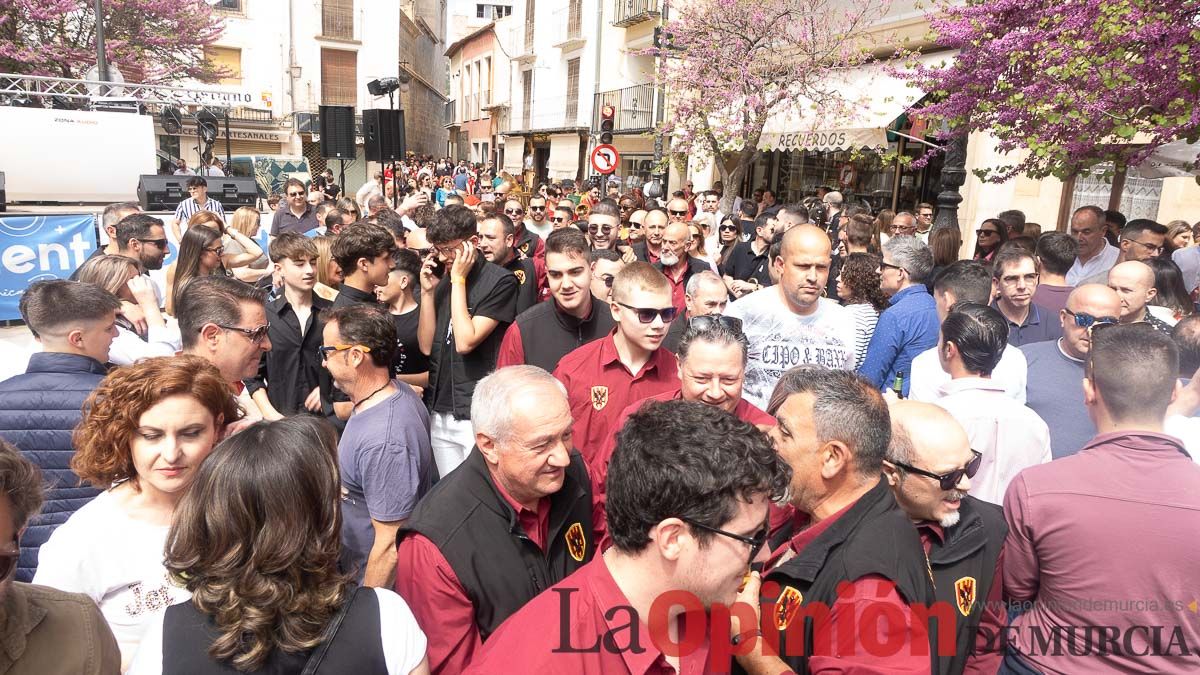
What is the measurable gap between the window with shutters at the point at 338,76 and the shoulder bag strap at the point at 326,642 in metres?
Answer: 35.5

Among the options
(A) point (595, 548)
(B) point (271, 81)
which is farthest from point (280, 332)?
(B) point (271, 81)

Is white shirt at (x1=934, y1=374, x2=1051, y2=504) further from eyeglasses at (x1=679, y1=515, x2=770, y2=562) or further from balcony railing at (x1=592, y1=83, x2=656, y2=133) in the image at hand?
balcony railing at (x1=592, y1=83, x2=656, y2=133)

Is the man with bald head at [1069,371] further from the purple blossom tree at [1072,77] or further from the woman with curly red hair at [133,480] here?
the woman with curly red hair at [133,480]

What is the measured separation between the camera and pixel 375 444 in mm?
2844

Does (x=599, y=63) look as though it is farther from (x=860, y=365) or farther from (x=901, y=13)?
(x=860, y=365)

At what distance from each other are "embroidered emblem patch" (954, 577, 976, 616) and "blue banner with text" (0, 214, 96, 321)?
1069cm

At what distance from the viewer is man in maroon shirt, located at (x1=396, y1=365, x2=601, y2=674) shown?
2145mm

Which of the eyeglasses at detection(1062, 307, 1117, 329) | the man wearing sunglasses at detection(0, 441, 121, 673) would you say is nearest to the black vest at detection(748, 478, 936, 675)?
the man wearing sunglasses at detection(0, 441, 121, 673)

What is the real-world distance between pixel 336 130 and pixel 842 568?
40.5 feet

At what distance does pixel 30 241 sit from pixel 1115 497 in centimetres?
1174

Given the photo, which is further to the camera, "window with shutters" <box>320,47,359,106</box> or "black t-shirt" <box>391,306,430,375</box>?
"window with shutters" <box>320,47,359,106</box>

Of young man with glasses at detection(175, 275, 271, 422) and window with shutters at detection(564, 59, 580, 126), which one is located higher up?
window with shutters at detection(564, 59, 580, 126)

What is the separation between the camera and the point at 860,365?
4930 mm

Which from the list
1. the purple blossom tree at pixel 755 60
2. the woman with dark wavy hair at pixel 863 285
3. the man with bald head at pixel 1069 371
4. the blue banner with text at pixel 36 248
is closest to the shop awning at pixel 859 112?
the purple blossom tree at pixel 755 60
